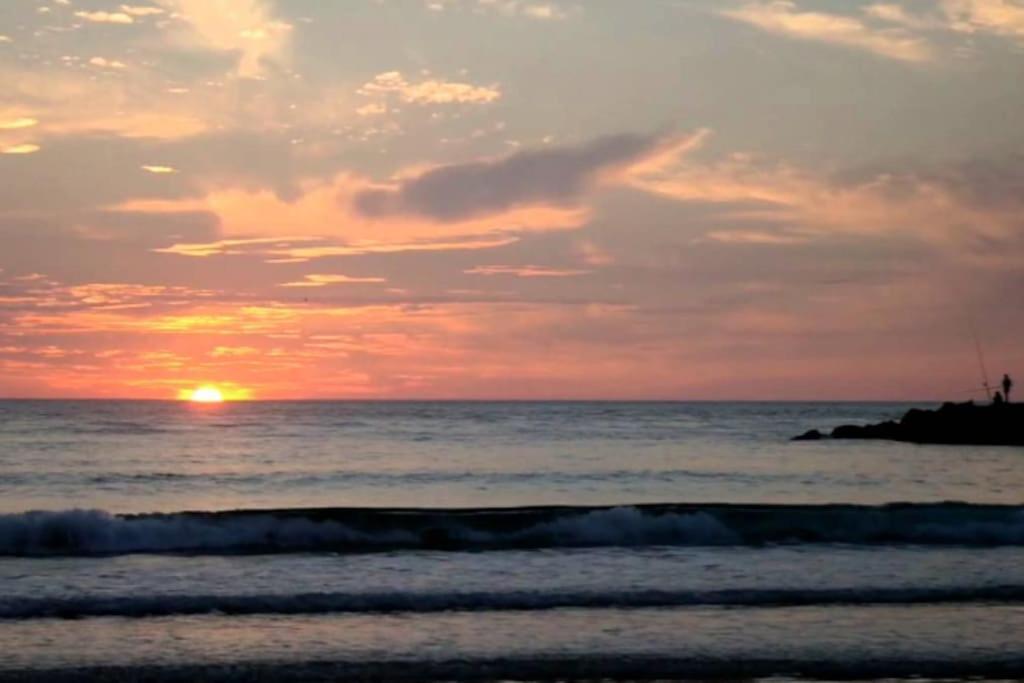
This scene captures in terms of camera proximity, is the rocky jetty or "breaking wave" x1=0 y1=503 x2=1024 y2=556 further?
the rocky jetty

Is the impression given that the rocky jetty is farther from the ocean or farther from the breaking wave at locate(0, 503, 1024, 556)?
the breaking wave at locate(0, 503, 1024, 556)

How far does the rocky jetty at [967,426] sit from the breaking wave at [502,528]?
111ft

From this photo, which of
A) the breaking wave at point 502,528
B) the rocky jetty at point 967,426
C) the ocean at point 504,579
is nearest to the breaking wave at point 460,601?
the ocean at point 504,579

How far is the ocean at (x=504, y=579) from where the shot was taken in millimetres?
12445

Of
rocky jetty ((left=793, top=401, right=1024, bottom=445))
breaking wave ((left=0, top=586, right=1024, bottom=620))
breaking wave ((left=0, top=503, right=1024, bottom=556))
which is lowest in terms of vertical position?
breaking wave ((left=0, top=586, right=1024, bottom=620))

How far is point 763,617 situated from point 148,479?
85.1 feet

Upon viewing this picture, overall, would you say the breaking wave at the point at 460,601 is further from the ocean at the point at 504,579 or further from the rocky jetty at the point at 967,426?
the rocky jetty at the point at 967,426

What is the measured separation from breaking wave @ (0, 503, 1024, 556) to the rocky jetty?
33844mm

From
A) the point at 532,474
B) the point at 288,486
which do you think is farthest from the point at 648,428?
the point at 288,486

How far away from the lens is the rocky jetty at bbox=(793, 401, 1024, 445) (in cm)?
5459

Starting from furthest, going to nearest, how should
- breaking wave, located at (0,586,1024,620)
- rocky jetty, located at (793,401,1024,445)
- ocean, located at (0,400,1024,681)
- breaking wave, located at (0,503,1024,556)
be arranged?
rocky jetty, located at (793,401,1024,445), breaking wave, located at (0,503,1024,556), breaking wave, located at (0,586,1024,620), ocean, located at (0,400,1024,681)

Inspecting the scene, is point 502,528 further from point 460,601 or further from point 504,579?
point 460,601

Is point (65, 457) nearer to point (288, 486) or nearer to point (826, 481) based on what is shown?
point (288, 486)

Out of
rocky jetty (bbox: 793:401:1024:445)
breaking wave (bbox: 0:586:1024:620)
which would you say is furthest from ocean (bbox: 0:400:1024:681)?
rocky jetty (bbox: 793:401:1024:445)
